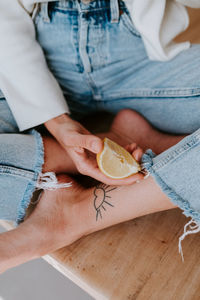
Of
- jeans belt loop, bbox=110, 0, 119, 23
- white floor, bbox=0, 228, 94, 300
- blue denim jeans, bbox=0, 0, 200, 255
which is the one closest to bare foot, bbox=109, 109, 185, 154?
blue denim jeans, bbox=0, 0, 200, 255

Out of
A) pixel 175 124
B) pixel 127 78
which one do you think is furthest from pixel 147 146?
pixel 127 78

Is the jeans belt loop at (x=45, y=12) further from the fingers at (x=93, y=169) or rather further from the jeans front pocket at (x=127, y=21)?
the fingers at (x=93, y=169)

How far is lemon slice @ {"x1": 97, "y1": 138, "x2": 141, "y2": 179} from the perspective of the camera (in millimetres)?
652

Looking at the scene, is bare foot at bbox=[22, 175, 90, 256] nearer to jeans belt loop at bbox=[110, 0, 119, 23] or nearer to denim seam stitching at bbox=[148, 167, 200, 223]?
denim seam stitching at bbox=[148, 167, 200, 223]

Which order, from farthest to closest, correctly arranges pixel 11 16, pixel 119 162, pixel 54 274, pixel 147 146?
pixel 54 274
pixel 147 146
pixel 11 16
pixel 119 162

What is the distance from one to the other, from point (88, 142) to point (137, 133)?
10.4 inches

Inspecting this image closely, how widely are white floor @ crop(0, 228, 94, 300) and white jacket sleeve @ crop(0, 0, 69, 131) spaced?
0.50 metres

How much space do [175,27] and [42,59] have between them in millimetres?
386

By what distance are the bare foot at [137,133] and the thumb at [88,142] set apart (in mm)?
215

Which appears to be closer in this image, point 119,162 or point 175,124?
point 119,162

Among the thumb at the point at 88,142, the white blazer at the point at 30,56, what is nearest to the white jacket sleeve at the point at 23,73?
the white blazer at the point at 30,56

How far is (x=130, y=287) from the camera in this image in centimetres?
68

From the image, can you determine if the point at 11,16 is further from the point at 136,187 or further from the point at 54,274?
the point at 54,274

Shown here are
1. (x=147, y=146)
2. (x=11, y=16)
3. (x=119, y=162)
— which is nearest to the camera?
(x=119, y=162)
